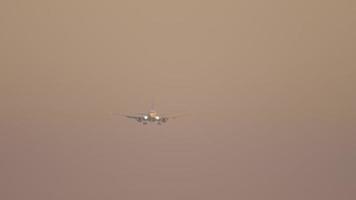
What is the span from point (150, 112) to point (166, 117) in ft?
1.10

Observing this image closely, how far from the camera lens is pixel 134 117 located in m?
10.9

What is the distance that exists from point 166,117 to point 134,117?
558 millimetres

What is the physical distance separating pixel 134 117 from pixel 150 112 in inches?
11.2

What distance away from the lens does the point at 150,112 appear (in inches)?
427

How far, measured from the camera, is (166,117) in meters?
11.0
